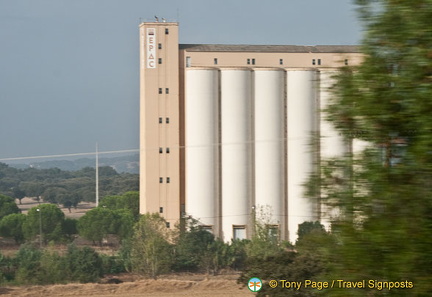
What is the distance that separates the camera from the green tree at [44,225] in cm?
3647

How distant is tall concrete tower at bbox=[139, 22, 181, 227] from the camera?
35844 mm

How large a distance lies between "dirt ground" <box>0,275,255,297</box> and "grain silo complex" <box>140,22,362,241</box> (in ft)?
22.6

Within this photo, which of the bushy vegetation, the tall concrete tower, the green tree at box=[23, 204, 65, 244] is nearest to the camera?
the bushy vegetation

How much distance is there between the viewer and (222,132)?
35312mm

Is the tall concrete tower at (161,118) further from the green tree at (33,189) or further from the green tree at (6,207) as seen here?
the green tree at (33,189)

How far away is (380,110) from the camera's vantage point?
3941 mm

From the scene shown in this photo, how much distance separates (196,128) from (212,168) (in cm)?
187

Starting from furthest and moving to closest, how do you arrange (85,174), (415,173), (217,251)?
(85,174), (217,251), (415,173)

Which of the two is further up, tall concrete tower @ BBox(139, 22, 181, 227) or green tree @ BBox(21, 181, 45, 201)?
tall concrete tower @ BBox(139, 22, 181, 227)

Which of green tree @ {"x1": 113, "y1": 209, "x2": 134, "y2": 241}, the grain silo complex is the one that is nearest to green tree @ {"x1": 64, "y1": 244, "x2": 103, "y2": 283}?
green tree @ {"x1": 113, "y1": 209, "x2": 134, "y2": 241}

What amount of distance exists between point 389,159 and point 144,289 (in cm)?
2330

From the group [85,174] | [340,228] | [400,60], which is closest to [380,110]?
[400,60]

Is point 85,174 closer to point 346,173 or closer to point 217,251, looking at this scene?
point 217,251

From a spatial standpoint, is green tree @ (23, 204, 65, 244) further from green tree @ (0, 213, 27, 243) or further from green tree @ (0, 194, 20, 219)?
green tree @ (0, 194, 20, 219)
